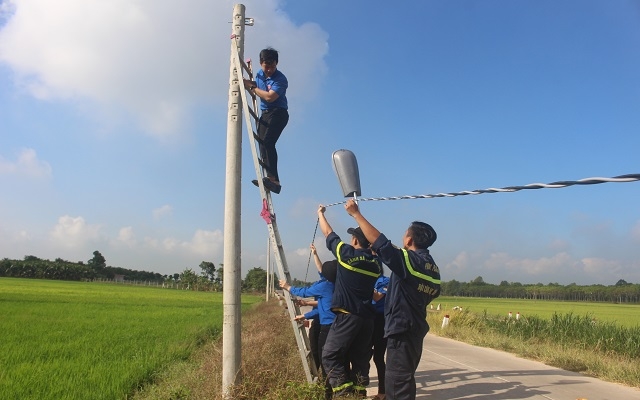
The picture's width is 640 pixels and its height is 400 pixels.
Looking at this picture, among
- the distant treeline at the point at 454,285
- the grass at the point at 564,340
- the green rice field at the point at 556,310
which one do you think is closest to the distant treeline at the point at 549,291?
the distant treeline at the point at 454,285

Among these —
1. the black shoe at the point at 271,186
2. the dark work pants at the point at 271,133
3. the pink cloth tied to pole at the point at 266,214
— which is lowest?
the pink cloth tied to pole at the point at 266,214

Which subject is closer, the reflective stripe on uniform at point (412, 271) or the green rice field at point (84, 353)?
the reflective stripe on uniform at point (412, 271)

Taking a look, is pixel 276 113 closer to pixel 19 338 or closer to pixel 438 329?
pixel 19 338

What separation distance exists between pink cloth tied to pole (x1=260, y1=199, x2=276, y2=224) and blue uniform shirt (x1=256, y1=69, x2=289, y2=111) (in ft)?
3.67

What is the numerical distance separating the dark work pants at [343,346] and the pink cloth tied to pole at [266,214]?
1.16 m

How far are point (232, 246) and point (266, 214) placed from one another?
51 centimetres

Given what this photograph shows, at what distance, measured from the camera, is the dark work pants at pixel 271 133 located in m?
5.61

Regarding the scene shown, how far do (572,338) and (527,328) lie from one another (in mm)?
2212

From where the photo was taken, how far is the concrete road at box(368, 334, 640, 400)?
6582 mm

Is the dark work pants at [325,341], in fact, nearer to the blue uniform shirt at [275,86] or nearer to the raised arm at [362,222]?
the raised arm at [362,222]

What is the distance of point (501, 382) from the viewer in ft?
24.4

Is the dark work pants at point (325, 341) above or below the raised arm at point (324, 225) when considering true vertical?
below

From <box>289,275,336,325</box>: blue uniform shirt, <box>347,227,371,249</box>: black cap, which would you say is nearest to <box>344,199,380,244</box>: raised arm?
<box>347,227,371,249</box>: black cap

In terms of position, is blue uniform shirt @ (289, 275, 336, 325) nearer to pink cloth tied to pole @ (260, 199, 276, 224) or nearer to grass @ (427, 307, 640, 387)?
pink cloth tied to pole @ (260, 199, 276, 224)
